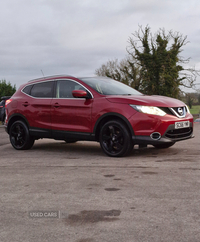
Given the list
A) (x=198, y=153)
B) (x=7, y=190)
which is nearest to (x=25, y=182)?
(x=7, y=190)

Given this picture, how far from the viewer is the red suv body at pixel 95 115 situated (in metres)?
6.98

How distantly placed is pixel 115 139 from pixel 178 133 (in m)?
1.24

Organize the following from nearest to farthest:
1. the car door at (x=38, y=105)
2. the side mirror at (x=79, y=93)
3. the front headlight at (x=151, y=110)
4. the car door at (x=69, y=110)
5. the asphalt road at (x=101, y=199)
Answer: the asphalt road at (x=101, y=199), the front headlight at (x=151, y=110), the side mirror at (x=79, y=93), the car door at (x=69, y=110), the car door at (x=38, y=105)

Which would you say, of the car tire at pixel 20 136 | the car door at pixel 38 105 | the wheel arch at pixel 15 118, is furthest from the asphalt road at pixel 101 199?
the wheel arch at pixel 15 118

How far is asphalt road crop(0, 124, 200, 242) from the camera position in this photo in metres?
3.13

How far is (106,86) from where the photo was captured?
314 inches

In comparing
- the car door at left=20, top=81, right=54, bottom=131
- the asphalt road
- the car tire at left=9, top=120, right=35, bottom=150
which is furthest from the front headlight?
the car tire at left=9, top=120, right=35, bottom=150

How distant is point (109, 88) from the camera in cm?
791

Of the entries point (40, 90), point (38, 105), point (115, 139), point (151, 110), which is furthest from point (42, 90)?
point (151, 110)

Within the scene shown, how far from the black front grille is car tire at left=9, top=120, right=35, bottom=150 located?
137 inches

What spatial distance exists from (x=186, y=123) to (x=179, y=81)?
4753cm

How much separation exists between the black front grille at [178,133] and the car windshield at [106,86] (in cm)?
141

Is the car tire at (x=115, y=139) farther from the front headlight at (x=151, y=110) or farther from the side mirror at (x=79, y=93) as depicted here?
the side mirror at (x=79, y=93)

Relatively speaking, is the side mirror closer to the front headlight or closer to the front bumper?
the front headlight
